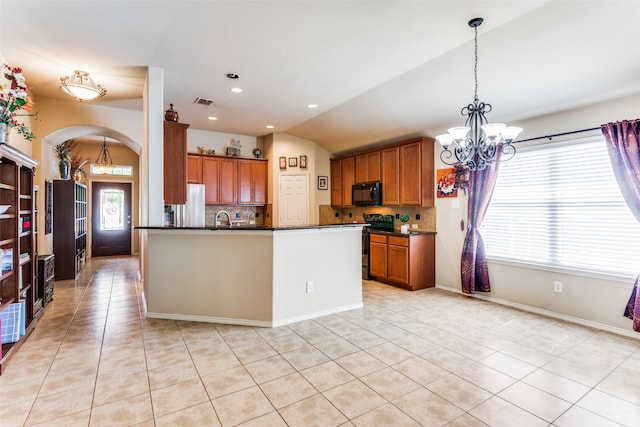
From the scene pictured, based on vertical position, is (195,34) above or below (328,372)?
above

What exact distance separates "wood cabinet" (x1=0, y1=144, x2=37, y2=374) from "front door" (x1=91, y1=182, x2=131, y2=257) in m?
5.28

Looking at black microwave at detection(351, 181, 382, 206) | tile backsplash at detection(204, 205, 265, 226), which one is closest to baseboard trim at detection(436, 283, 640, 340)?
black microwave at detection(351, 181, 382, 206)

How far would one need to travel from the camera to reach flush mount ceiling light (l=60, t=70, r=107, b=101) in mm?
3381

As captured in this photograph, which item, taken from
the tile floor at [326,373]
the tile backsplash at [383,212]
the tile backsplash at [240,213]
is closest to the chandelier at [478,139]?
the tile floor at [326,373]

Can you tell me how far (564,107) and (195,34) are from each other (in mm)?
4023

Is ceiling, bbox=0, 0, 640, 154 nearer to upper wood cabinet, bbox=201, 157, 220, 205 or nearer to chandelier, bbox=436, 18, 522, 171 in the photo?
chandelier, bbox=436, 18, 522, 171

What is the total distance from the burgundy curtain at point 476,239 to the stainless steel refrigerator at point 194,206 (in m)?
4.41

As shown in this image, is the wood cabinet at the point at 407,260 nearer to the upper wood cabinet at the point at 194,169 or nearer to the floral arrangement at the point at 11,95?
the upper wood cabinet at the point at 194,169

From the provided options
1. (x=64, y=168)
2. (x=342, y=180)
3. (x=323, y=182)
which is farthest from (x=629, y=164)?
(x=64, y=168)

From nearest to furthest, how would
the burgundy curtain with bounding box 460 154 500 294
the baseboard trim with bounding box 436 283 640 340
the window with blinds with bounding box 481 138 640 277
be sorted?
the baseboard trim with bounding box 436 283 640 340 < the window with blinds with bounding box 481 138 640 277 < the burgundy curtain with bounding box 460 154 500 294

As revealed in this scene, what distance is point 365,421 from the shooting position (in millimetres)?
1915

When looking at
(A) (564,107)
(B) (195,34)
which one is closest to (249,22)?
(B) (195,34)

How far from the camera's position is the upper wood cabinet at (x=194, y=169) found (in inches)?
241

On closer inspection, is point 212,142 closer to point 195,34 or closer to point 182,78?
point 182,78
